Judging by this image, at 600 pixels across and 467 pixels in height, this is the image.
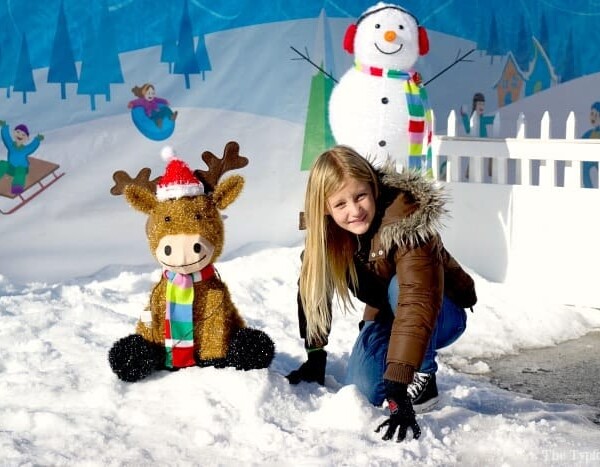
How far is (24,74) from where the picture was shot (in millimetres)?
4891

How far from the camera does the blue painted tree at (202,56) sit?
17.8ft

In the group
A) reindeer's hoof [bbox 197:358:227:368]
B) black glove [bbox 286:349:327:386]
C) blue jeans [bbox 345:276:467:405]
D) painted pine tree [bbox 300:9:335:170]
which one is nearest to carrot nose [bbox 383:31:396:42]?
painted pine tree [bbox 300:9:335:170]

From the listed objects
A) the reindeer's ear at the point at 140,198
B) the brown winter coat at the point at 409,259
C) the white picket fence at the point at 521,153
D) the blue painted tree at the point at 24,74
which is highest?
the blue painted tree at the point at 24,74

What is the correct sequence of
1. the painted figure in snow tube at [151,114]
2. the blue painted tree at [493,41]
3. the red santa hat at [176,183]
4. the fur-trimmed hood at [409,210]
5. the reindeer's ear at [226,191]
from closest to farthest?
1. the fur-trimmed hood at [409,210]
2. the red santa hat at [176,183]
3. the reindeer's ear at [226,191]
4. the painted figure in snow tube at [151,114]
5. the blue painted tree at [493,41]

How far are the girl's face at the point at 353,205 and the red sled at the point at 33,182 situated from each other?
2.53m

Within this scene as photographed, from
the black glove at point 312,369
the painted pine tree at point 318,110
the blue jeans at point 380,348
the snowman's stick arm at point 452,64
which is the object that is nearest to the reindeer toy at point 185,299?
the black glove at point 312,369

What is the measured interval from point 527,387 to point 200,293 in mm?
1519

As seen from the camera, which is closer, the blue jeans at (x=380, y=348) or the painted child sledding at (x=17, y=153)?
the blue jeans at (x=380, y=348)

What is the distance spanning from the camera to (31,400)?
309 centimetres

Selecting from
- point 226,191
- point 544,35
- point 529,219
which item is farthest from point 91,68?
point 544,35

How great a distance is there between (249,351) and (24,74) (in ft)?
8.38

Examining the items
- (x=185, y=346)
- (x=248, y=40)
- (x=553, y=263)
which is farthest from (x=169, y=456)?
(x=248, y=40)

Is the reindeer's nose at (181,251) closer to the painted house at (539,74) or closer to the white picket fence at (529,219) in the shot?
the white picket fence at (529,219)

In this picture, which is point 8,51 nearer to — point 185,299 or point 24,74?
point 24,74
